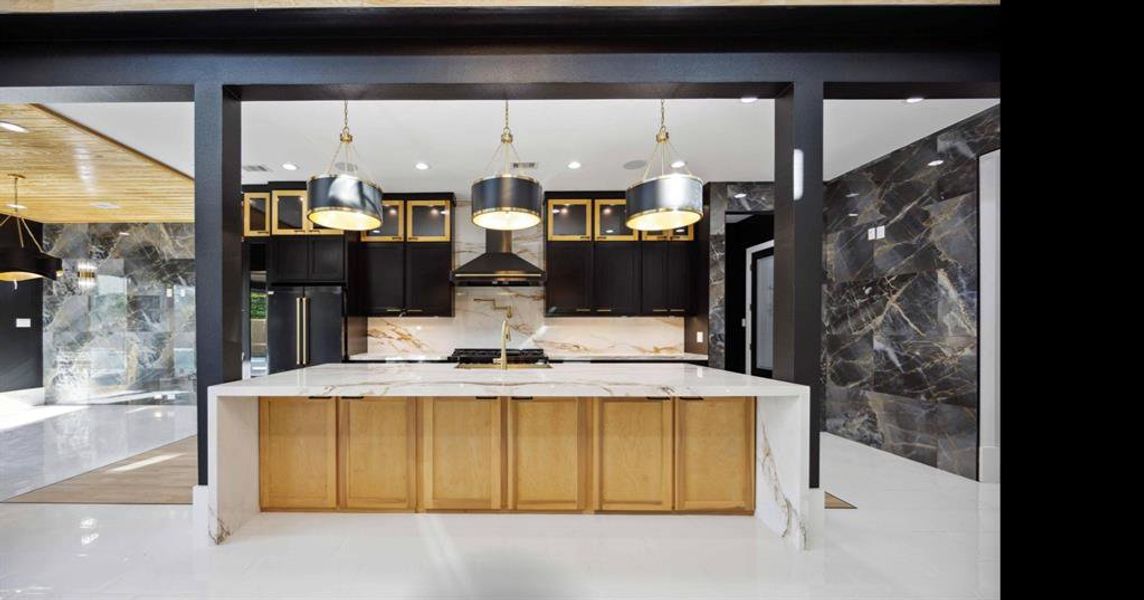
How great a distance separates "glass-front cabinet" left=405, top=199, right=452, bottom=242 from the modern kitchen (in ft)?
3.73

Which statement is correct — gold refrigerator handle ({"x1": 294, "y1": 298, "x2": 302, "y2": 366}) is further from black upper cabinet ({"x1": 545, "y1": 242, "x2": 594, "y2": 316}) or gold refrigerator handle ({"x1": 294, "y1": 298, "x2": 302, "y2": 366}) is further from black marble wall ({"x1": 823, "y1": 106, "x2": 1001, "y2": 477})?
black marble wall ({"x1": 823, "y1": 106, "x2": 1001, "y2": 477})

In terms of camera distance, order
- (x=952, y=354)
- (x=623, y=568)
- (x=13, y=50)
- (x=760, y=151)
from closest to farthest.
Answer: (x=623, y=568) < (x=13, y=50) < (x=952, y=354) < (x=760, y=151)

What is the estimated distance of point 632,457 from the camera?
271 centimetres

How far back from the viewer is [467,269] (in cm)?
495

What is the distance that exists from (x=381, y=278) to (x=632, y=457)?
3926 millimetres

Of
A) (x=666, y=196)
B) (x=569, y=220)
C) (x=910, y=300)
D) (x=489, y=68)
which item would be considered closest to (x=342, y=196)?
(x=489, y=68)

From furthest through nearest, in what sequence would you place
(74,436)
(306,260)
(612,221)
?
(612,221), (306,260), (74,436)

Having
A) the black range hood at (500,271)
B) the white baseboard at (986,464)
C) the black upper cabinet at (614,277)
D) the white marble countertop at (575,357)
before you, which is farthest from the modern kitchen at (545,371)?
the white marble countertop at (575,357)

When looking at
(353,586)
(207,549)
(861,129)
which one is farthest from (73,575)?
(861,129)

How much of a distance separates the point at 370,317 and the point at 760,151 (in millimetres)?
4708

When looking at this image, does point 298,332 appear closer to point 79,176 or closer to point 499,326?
point 499,326

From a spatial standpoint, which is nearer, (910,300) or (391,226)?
(910,300)
